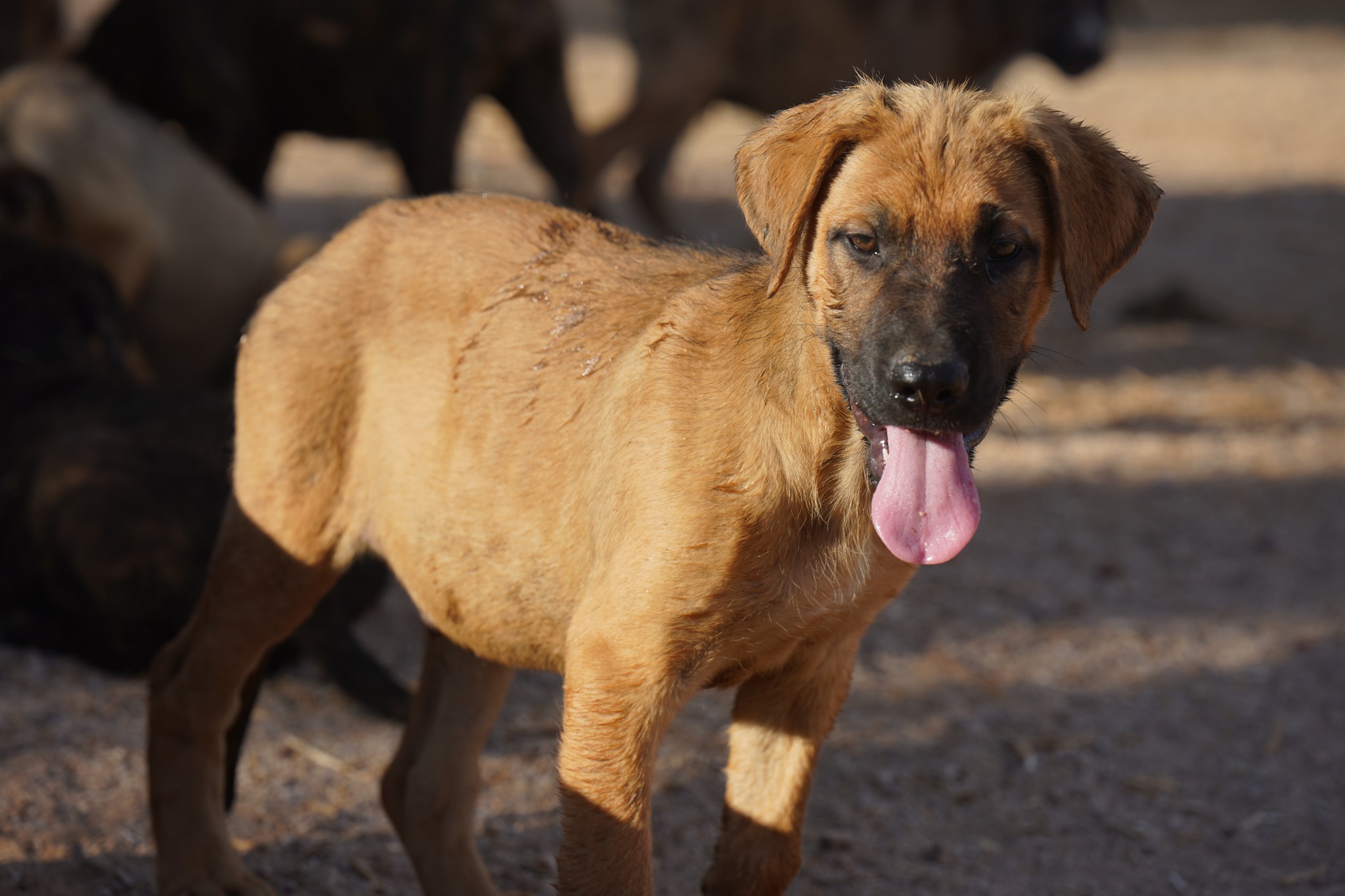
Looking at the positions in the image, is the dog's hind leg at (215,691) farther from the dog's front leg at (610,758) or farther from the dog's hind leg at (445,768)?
the dog's front leg at (610,758)

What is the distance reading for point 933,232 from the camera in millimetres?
2605

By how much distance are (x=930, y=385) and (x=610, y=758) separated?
3.30 feet

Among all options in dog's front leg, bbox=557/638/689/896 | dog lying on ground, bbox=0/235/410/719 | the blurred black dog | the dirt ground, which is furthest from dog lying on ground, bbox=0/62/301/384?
dog's front leg, bbox=557/638/689/896

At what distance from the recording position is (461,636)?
326cm

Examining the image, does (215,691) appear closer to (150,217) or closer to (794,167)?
(794,167)

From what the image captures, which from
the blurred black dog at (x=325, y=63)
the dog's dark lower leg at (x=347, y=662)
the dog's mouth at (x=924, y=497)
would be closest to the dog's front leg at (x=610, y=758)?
the dog's mouth at (x=924, y=497)

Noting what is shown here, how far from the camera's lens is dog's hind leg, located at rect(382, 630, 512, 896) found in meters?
3.55

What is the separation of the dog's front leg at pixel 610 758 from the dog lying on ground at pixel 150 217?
5.14 meters

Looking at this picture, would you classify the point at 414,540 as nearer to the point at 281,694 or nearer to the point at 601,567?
the point at 601,567

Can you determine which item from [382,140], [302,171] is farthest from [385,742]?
[302,171]

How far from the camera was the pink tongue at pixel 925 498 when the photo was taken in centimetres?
253

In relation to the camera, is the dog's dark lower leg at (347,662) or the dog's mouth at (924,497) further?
the dog's dark lower leg at (347,662)

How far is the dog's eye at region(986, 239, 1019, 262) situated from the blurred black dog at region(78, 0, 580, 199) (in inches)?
214

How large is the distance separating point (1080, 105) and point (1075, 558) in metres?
10.5
